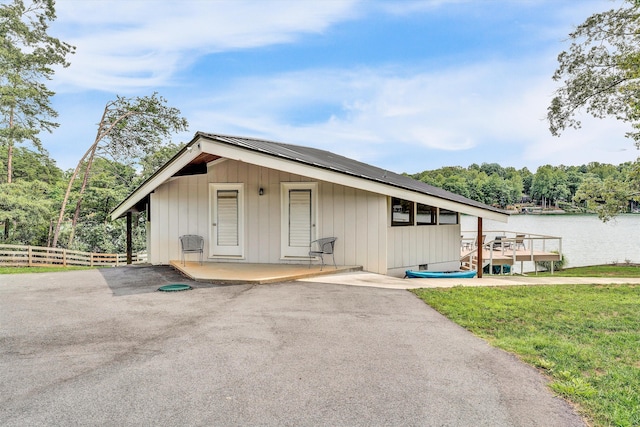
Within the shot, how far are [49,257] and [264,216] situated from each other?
38.0ft

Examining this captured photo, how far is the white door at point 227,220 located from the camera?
28.9 ft

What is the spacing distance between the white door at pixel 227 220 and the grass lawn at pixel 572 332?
4.58m

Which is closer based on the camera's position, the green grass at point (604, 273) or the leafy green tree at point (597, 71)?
the green grass at point (604, 273)

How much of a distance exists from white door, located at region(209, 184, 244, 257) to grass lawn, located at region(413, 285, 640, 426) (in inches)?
180

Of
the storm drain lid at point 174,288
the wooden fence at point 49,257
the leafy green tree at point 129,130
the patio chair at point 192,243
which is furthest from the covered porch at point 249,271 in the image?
the leafy green tree at point 129,130

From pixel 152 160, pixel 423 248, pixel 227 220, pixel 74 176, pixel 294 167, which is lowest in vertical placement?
pixel 423 248

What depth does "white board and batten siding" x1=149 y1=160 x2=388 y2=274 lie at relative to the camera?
7871 mm

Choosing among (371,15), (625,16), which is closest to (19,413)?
(371,15)

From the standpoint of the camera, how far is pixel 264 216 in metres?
8.66

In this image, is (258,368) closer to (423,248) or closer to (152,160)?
(423,248)

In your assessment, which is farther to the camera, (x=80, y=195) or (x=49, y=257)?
(x=80, y=195)

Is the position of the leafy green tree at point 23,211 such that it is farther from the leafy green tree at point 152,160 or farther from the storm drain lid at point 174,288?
the storm drain lid at point 174,288

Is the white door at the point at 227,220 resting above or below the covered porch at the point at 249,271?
above

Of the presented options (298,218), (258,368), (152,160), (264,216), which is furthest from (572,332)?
(152,160)
